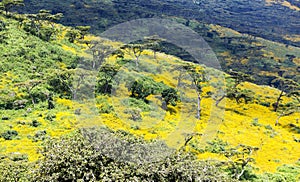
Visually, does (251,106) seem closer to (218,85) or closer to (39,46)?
(218,85)

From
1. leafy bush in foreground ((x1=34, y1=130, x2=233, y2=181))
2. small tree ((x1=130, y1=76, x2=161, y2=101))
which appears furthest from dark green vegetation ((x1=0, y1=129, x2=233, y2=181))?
small tree ((x1=130, y1=76, x2=161, y2=101))

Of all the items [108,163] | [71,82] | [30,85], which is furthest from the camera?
[71,82]

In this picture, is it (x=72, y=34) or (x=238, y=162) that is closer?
(x=238, y=162)

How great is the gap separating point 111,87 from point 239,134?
2199 centimetres

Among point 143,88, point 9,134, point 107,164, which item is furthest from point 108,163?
point 143,88

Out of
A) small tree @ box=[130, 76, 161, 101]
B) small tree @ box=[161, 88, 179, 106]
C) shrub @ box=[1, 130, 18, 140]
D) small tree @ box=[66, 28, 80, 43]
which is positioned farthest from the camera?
small tree @ box=[66, 28, 80, 43]

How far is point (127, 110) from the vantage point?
47406 millimetres

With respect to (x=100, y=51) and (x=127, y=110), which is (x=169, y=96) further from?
(x=100, y=51)

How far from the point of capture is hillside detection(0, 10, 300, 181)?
35312mm

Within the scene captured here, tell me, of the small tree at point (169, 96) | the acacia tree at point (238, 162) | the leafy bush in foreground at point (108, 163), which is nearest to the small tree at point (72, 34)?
the small tree at point (169, 96)

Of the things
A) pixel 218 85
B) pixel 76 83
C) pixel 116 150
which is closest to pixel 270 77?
pixel 218 85

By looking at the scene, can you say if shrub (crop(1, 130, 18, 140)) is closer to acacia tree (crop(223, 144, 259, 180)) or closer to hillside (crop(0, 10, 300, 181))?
hillside (crop(0, 10, 300, 181))

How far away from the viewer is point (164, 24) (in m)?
182

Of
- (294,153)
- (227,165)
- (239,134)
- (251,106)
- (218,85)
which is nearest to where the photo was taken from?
(227,165)
